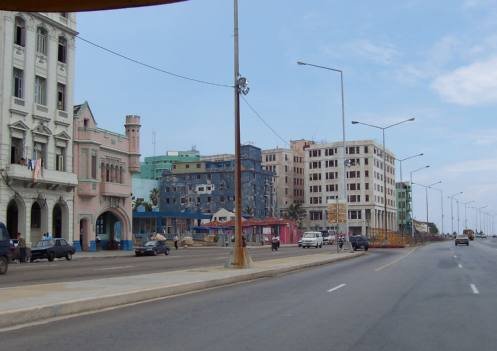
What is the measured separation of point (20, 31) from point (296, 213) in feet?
381

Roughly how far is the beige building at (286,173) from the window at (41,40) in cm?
11526

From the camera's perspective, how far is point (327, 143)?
16675cm

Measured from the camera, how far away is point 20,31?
47531 millimetres

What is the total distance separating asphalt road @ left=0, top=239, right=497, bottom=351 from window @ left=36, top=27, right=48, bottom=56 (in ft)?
123

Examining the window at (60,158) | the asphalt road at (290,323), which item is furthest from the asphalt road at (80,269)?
the window at (60,158)

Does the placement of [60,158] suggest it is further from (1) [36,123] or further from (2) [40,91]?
(2) [40,91]

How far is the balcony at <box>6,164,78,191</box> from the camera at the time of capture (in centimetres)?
4494

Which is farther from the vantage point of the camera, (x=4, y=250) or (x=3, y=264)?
(x=4, y=250)

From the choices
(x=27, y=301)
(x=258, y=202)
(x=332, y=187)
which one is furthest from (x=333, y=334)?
(x=332, y=187)

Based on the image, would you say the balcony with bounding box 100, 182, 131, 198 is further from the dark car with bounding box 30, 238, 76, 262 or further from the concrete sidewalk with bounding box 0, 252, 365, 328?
the concrete sidewalk with bounding box 0, 252, 365, 328

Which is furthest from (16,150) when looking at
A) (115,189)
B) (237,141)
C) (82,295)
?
(82,295)

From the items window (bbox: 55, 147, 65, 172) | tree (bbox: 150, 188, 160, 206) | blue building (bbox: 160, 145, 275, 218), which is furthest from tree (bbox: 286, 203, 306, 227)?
window (bbox: 55, 147, 65, 172)

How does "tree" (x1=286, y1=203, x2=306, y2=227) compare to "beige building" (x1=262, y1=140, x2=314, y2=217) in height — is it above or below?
below

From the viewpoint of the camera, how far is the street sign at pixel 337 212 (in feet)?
151
